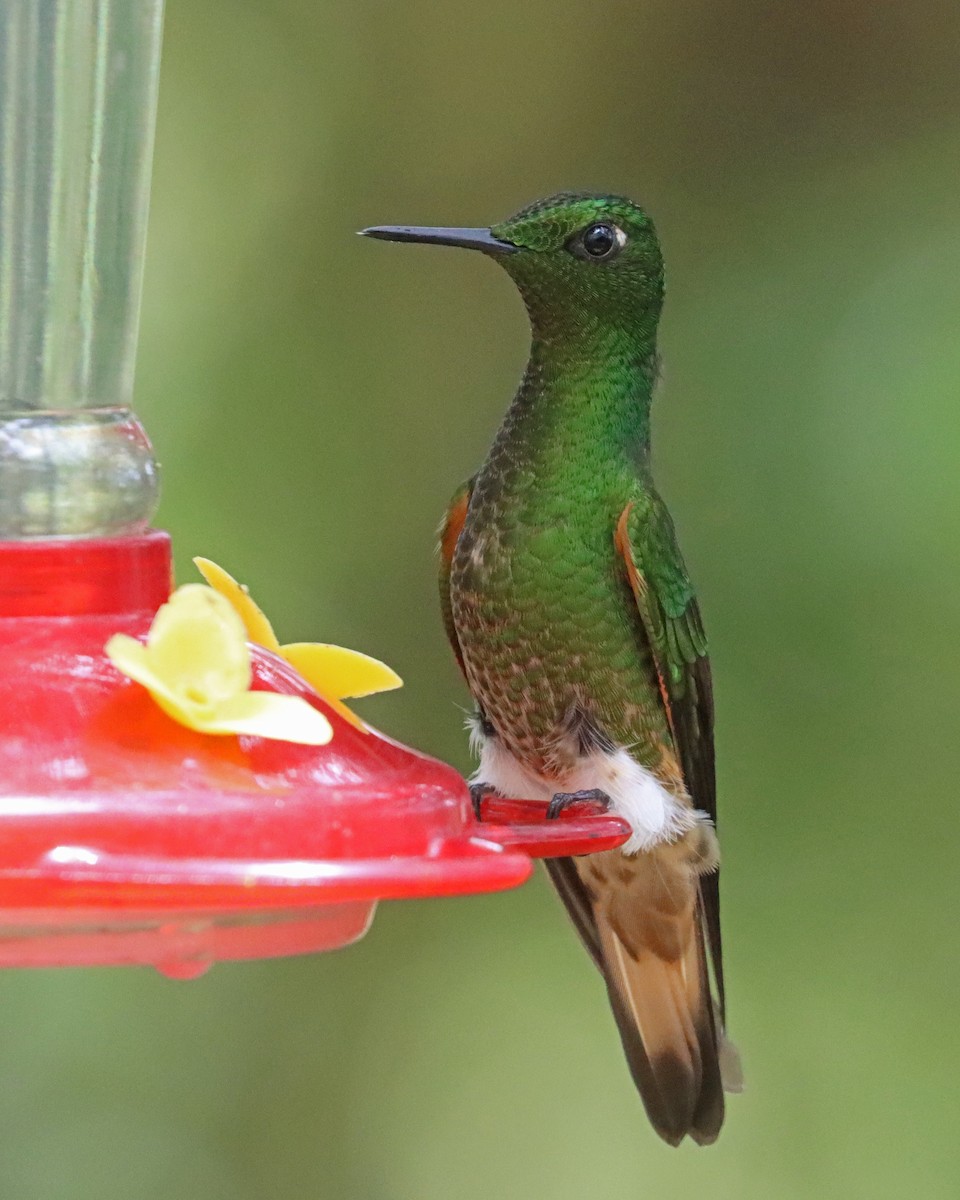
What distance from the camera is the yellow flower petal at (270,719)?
5.24 ft

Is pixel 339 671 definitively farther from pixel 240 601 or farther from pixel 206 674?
pixel 206 674

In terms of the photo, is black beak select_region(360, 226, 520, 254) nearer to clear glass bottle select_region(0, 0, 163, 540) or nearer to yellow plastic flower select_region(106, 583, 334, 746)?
clear glass bottle select_region(0, 0, 163, 540)

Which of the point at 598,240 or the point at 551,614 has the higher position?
the point at 598,240

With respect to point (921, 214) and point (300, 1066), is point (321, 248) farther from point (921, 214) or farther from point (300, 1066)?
point (300, 1066)

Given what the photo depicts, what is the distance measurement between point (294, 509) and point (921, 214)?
5.94 ft

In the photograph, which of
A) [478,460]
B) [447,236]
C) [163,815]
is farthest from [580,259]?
[478,460]

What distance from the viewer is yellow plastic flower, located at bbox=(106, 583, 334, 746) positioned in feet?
5.24

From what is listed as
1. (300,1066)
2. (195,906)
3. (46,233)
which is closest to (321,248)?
(300,1066)

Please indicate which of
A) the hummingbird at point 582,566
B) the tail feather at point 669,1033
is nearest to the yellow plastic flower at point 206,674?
the hummingbird at point 582,566

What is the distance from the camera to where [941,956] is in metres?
4.80

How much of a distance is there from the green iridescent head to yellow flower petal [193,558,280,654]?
926mm

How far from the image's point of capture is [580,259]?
112 inches

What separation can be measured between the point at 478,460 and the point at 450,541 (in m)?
2.33

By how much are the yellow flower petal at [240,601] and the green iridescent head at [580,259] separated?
3.04 feet
